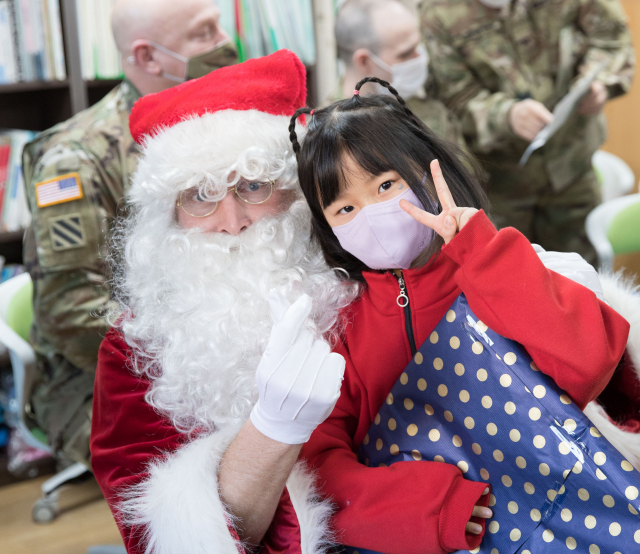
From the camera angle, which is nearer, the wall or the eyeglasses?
the eyeglasses

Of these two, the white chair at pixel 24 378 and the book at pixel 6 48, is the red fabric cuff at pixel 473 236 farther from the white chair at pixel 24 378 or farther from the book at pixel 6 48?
the book at pixel 6 48

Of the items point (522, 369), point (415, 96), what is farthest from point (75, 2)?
point (522, 369)

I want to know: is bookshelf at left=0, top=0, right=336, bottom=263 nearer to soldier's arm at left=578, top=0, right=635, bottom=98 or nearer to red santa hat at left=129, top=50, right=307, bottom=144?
soldier's arm at left=578, top=0, right=635, bottom=98

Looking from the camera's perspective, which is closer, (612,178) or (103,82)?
(103,82)

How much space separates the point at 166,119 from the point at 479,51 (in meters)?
1.93

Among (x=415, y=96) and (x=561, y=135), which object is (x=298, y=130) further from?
(x=561, y=135)

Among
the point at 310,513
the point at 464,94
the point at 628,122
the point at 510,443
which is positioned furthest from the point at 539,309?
the point at 628,122

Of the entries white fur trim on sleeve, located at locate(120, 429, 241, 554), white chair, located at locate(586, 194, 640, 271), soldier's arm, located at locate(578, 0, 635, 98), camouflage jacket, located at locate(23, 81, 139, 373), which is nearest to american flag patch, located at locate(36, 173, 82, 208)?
camouflage jacket, located at locate(23, 81, 139, 373)

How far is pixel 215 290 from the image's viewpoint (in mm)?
1257

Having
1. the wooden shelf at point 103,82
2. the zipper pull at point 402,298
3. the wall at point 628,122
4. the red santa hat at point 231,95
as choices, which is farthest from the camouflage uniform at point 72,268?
the wall at point 628,122


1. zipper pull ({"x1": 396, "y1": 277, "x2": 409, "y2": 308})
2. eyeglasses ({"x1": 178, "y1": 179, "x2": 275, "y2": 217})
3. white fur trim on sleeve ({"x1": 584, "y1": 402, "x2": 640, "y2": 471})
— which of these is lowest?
white fur trim on sleeve ({"x1": 584, "y1": 402, "x2": 640, "y2": 471})

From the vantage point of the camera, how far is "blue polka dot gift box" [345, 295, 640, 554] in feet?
2.77

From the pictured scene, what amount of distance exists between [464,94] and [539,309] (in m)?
2.23

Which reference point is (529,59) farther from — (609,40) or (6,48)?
(6,48)
